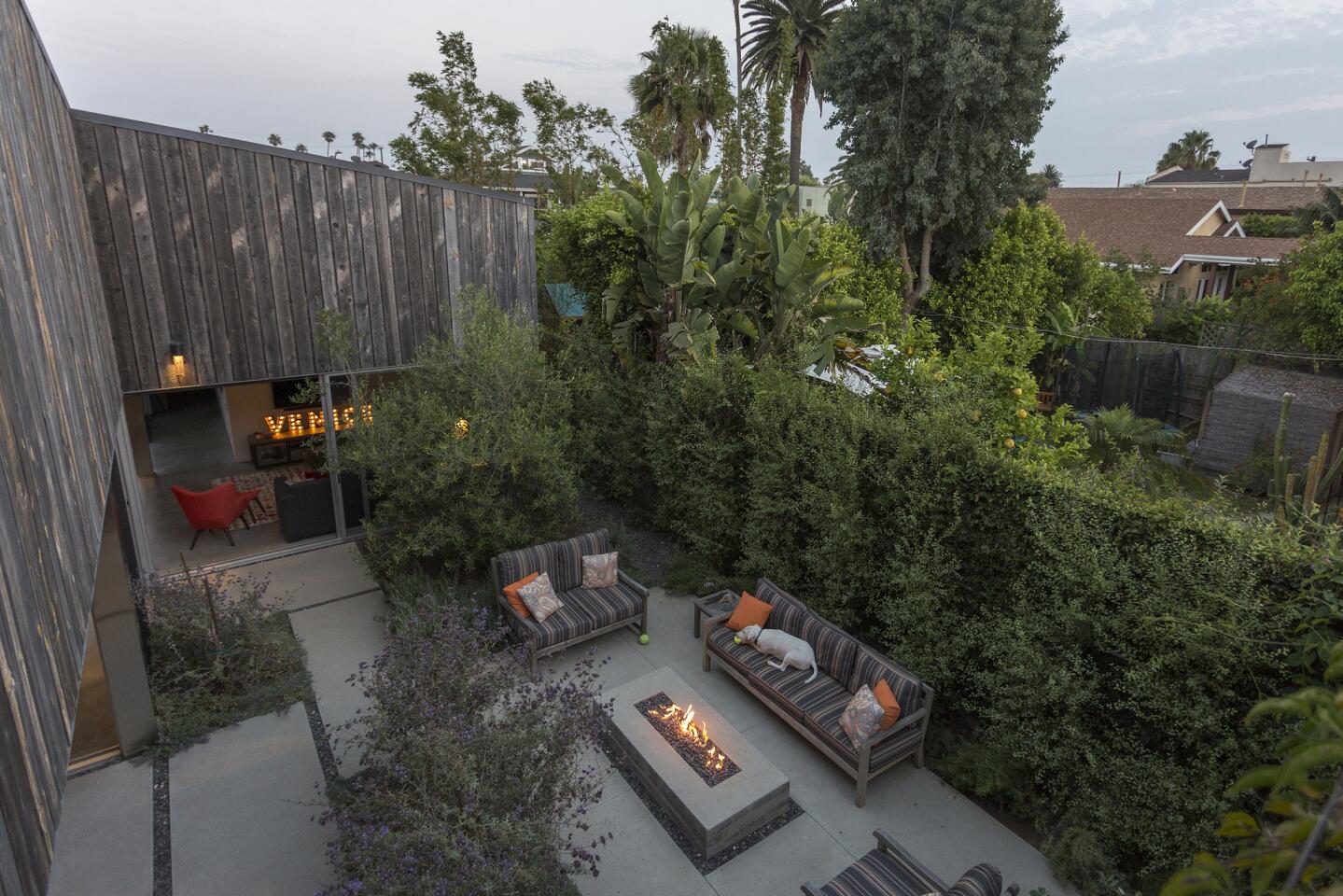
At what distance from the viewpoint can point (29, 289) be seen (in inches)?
120

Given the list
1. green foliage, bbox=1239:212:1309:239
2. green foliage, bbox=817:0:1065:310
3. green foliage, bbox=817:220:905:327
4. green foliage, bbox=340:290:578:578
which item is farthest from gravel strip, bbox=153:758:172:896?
green foliage, bbox=1239:212:1309:239

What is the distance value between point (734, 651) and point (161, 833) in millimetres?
5118

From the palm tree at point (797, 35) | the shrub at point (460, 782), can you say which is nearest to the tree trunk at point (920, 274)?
the palm tree at point (797, 35)

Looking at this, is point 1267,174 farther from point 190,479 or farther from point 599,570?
point 190,479

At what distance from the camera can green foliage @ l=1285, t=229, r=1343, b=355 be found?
13.9m

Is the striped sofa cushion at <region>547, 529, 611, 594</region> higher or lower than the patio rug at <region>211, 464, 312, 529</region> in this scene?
higher

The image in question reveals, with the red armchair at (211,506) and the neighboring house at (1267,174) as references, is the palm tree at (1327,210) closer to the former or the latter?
the neighboring house at (1267,174)

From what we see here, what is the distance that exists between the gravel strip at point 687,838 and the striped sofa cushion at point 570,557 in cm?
244

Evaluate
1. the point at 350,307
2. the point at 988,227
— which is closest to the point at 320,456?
the point at 350,307

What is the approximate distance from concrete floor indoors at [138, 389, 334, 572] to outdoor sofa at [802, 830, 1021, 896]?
7.65 meters

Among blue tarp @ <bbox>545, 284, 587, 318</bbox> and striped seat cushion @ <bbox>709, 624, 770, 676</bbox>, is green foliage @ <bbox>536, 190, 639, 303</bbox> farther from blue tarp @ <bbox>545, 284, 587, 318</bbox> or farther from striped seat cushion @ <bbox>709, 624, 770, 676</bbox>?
striped seat cushion @ <bbox>709, 624, 770, 676</bbox>

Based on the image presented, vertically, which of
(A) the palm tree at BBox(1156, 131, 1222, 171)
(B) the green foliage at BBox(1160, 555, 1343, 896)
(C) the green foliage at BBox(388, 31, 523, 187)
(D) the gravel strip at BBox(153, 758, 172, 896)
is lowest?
(D) the gravel strip at BBox(153, 758, 172, 896)

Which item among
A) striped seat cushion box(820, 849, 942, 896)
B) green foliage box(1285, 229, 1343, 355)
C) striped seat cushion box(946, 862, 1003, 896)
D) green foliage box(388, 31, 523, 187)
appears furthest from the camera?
green foliage box(388, 31, 523, 187)

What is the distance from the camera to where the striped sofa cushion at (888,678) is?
5.99m
